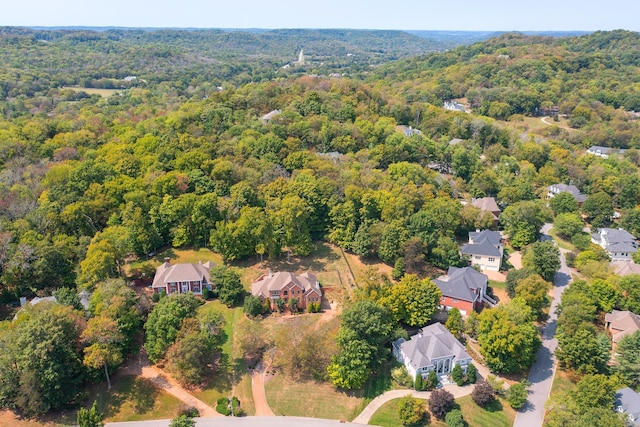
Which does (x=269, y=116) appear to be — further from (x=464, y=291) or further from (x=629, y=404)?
(x=629, y=404)

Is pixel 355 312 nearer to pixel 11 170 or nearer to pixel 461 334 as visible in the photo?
pixel 461 334

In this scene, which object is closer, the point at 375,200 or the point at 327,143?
the point at 375,200

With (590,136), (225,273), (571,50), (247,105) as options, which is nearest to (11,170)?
(225,273)

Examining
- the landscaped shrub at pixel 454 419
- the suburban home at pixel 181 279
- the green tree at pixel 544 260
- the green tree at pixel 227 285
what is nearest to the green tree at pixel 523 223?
the green tree at pixel 544 260

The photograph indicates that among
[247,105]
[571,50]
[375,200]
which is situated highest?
[571,50]

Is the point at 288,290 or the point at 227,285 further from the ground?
the point at 227,285

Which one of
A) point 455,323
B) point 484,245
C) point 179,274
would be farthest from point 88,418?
point 484,245

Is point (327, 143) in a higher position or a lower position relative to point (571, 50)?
lower
